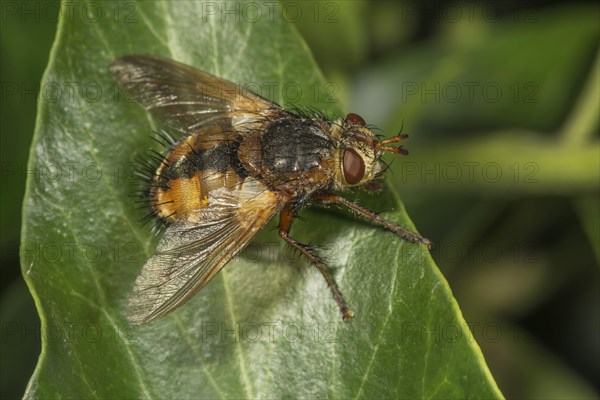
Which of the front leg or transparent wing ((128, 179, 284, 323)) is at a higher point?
the front leg

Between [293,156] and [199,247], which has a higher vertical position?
[293,156]

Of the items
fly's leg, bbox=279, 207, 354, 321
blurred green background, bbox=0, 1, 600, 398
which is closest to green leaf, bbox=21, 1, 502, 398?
fly's leg, bbox=279, 207, 354, 321

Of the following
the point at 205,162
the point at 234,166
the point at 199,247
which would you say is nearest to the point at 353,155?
the point at 234,166

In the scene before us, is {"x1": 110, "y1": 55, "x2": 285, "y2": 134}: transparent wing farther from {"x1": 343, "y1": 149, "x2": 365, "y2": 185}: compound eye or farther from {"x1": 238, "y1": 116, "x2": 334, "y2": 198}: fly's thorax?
{"x1": 343, "y1": 149, "x2": 365, "y2": 185}: compound eye

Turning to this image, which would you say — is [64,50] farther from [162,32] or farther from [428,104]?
[428,104]

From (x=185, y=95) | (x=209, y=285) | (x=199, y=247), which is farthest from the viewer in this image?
(x=185, y=95)

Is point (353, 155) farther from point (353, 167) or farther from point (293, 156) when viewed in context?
point (293, 156)

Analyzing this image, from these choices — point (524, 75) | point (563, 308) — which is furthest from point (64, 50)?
point (563, 308)
